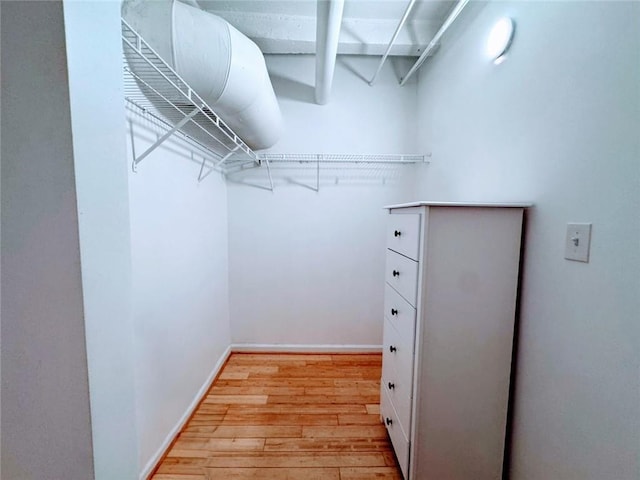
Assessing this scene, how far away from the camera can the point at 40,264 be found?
0.42 m

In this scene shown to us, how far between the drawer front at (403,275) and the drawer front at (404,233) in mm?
37

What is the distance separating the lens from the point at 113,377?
504 millimetres

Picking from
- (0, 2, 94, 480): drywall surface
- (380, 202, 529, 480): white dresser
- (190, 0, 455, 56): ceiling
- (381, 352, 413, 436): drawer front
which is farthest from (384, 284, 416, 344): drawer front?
(190, 0, 455, 56): ceiling

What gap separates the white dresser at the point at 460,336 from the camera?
0.98m

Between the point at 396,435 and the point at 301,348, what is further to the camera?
the point at 301,348

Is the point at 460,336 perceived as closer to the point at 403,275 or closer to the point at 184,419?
the point at 403,275

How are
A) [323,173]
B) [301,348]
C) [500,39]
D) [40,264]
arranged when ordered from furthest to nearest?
[301,348], [323,173], [500,39], [40,264]

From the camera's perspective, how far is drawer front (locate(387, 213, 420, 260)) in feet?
3.37

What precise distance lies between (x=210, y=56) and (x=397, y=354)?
5.53ft

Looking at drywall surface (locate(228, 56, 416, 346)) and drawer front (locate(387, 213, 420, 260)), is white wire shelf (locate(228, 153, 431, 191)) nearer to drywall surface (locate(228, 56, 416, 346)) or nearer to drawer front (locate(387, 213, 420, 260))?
drywall surface (locate(228, 56, 416, 346))

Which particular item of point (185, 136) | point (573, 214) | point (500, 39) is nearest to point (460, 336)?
point (573, 214)

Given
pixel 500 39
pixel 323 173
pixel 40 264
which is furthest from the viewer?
pixel 323 173

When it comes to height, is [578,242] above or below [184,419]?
above

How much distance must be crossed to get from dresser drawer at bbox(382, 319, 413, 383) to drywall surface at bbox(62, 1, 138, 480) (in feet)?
3.21
